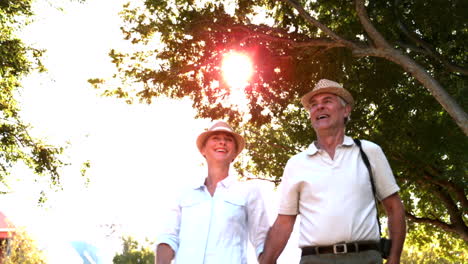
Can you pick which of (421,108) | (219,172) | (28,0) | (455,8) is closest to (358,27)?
(455,8)


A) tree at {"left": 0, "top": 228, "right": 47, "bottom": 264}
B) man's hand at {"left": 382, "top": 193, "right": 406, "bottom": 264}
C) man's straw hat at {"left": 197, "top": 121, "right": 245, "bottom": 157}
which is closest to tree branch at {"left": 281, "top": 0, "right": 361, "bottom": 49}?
man's straw hat at {"left": 197, "top": 121, "right": 245, "bottom": 157}

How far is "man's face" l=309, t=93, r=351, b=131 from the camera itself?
473 cm

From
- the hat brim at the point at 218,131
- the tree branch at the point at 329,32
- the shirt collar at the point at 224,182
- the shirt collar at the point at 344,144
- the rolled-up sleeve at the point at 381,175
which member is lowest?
the rolled-up sleeve at the point at 381,175

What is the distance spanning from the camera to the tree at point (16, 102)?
18.7m

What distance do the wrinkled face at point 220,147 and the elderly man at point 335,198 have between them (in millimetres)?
762

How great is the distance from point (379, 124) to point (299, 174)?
14.5 metres

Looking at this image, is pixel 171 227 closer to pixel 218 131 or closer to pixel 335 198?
pixel 218 131

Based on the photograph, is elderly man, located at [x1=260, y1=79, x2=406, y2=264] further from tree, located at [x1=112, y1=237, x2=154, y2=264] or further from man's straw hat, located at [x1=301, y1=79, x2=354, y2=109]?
tree, located at [x1=112, y1=237, x2=154, y2=264]

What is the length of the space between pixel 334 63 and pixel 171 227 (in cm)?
1009

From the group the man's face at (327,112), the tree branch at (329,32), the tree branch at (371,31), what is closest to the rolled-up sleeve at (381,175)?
the man's face at (327,112)

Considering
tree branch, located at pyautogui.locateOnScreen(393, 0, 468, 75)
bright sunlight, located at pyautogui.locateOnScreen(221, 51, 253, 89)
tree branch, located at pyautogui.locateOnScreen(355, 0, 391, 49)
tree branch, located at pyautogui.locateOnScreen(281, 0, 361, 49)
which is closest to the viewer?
tree branch, located at pyautogui.locateOnScreen(355, 0, 391, 49)

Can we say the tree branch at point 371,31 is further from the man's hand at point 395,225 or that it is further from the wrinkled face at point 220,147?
the man's hand at point 395,225

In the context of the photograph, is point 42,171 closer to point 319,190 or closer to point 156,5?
point 156,5

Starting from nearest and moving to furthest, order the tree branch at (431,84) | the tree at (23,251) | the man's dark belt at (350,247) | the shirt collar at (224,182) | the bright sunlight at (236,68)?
the man's dark belt at (350,247) → the shirt collar at (224,182) → the tree branch at (431,84) → the bright sunlight at (236,68) → the tree at (23,251)
